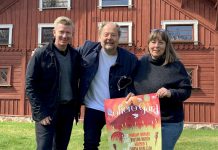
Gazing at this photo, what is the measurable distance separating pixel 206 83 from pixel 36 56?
38.2 feet

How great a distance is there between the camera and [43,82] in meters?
3.54

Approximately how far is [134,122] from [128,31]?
11.7m

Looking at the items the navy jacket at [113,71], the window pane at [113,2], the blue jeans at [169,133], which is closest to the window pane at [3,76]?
the window pane at [113,2]

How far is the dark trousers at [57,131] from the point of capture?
3.59 metres

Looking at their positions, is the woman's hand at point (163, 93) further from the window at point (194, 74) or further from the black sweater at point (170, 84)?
the window at point (194, 74)

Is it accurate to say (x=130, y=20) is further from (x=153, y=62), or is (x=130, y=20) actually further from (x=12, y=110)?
(x=153, y=62)

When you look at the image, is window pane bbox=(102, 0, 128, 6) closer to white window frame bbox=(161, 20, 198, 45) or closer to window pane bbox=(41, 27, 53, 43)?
white window frame bbox=(161, 20, 198, 45)

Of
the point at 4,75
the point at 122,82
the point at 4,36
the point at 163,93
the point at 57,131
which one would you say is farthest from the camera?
the point at 4,36

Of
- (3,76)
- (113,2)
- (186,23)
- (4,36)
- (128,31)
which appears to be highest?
(113,2)

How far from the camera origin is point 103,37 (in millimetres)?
3607

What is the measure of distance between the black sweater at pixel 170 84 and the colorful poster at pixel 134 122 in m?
0.09

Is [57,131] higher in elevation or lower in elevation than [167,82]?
lower

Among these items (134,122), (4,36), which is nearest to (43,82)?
(134,122)

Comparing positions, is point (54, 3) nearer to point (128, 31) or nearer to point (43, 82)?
point (128, 31)
